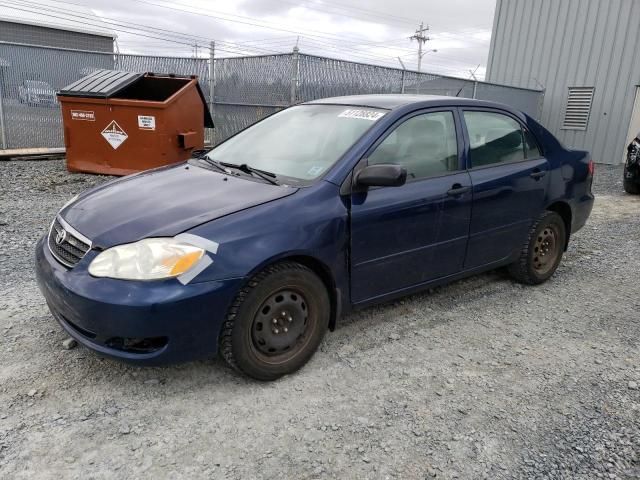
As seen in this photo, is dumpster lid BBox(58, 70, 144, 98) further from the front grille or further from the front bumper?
the front bumper

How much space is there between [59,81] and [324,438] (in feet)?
32.3

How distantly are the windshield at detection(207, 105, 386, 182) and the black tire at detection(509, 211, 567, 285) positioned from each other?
1.88 m

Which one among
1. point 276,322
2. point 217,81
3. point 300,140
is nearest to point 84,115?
point 217,81

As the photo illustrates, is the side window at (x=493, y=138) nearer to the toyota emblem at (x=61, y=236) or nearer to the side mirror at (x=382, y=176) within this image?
the side mirror at (x=382, y=176)

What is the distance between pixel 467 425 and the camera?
2.55m

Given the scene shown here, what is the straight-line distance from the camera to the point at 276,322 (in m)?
2.78

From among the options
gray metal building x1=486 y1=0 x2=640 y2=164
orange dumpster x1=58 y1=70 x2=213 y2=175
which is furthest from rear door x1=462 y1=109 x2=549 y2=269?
gray metal building x1=486 y1=0 x2=640 y2=164

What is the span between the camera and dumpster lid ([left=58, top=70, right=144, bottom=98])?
24.9 feet

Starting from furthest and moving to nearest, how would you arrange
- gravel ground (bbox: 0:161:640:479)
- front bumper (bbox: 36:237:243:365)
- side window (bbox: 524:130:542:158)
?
1. side window (bbox: 524:130:542:158)
2. front bumper (bbox: 36:237:243:365)
3. gravel ground (bbox: 0:161:640:479)

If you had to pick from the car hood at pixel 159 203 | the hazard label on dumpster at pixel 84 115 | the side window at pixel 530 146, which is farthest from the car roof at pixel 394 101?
the hazard label on dumpster at pixel 84 115

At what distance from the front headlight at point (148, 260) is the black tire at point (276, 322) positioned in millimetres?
337

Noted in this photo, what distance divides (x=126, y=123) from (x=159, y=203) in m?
5.28

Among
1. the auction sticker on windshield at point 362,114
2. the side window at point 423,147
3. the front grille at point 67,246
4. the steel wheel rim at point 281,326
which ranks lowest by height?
the steel wheel rim at point 281,326

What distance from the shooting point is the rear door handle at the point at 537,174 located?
4.11 m
